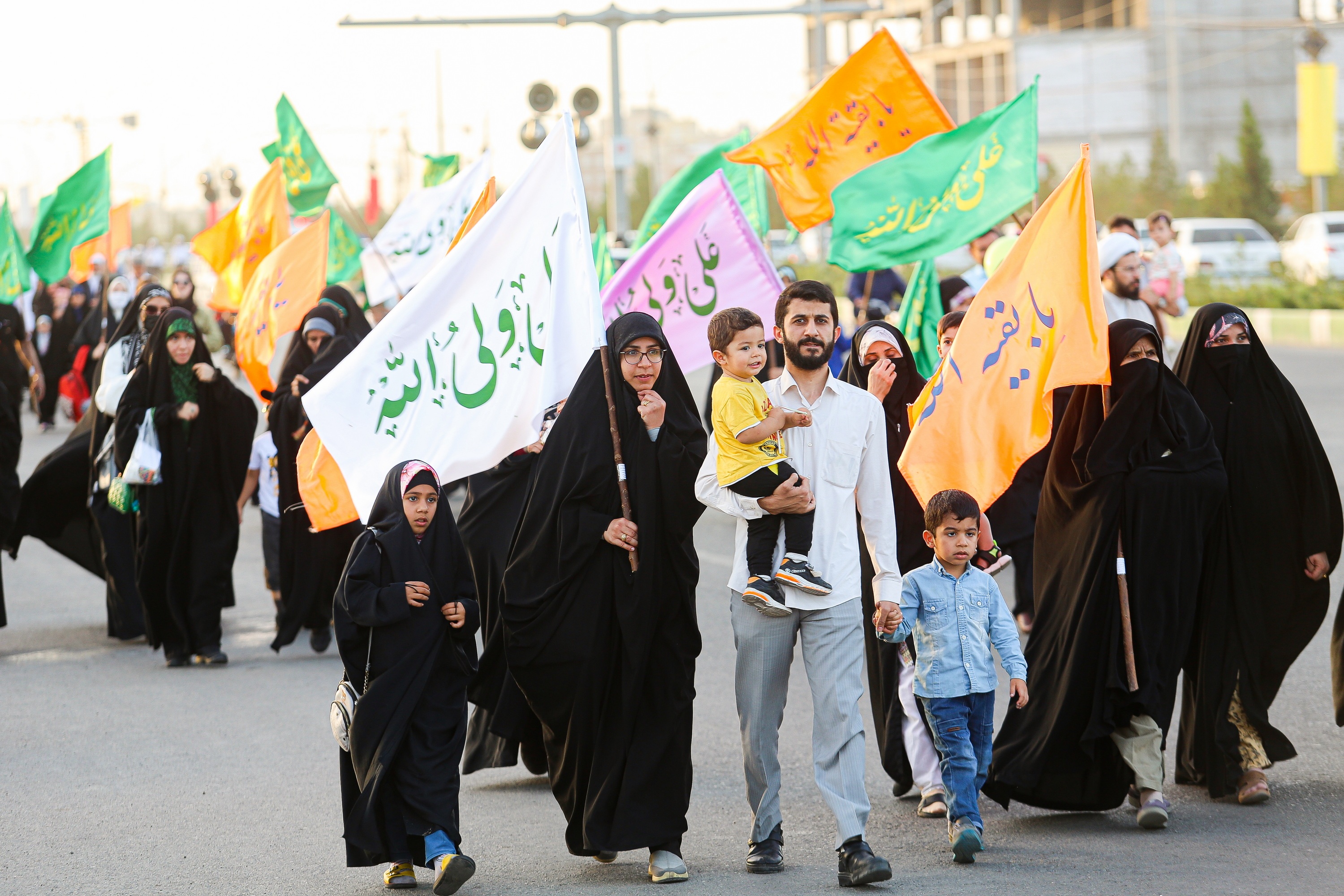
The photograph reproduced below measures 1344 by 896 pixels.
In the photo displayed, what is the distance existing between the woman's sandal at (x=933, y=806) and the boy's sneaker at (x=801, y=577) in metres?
1.08

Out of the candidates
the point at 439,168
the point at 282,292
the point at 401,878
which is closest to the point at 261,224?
the point at 282,292

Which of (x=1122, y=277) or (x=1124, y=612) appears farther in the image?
(x=1122, y=277)

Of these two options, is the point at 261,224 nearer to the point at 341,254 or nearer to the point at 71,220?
the point at 71,220

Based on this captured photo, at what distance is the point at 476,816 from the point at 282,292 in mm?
5580

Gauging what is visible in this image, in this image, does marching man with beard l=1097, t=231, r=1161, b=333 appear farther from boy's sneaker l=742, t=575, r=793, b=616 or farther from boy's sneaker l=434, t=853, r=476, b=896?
boy's sneaker l=434, t=853, r=476, b=896

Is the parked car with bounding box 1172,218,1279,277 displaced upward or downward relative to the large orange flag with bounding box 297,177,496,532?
upward

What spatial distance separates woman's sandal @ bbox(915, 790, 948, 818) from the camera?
5.34 meters

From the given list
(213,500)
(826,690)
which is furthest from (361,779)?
(213,500)

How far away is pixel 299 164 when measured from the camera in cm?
1359

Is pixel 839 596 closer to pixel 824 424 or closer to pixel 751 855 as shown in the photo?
pixel 824 424

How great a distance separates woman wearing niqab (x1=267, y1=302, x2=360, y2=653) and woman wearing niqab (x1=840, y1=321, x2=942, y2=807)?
3203 millimetres

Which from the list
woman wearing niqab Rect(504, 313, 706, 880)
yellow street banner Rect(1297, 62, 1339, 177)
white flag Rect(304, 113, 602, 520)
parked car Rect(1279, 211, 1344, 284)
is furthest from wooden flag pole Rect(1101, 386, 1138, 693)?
yellow street banner Rect(1297, 62, 1339, 177)

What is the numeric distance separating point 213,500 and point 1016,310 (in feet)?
15.0

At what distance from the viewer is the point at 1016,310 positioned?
5398 millimetres
